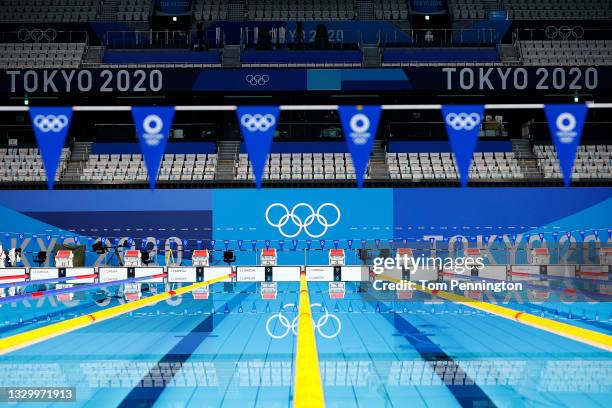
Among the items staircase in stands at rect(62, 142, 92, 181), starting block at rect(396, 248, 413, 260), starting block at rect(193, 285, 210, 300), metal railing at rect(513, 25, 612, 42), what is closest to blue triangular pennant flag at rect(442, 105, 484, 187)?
starting block at rect(193, 285, 210, 300)

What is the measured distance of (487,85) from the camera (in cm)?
1447

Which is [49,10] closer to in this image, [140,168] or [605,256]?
[140,168]

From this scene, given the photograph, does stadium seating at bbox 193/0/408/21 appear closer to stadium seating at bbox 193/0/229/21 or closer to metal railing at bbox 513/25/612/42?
stadium seating at bbox 193/0/229/21

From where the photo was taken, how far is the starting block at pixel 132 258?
14312 millimetres

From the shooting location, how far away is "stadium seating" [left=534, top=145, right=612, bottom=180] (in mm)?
16750

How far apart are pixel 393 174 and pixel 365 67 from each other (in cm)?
272

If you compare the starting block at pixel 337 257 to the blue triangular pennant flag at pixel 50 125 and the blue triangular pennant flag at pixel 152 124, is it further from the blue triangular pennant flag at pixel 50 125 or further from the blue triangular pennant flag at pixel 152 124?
the blue triangular pennant flag at pixel 50 125

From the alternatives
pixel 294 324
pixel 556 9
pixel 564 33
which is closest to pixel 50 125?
pixel 294 324

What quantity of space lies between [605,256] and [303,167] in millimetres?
8125

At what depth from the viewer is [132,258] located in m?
14.3

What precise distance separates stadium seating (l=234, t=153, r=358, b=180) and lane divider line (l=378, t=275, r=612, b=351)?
8.97m

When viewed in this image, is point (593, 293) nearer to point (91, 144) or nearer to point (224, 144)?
point (224, 144)

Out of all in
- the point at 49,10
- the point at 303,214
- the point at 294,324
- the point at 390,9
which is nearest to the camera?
the point at 294,324

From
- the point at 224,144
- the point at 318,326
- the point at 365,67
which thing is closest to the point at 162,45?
the point at 224,144
